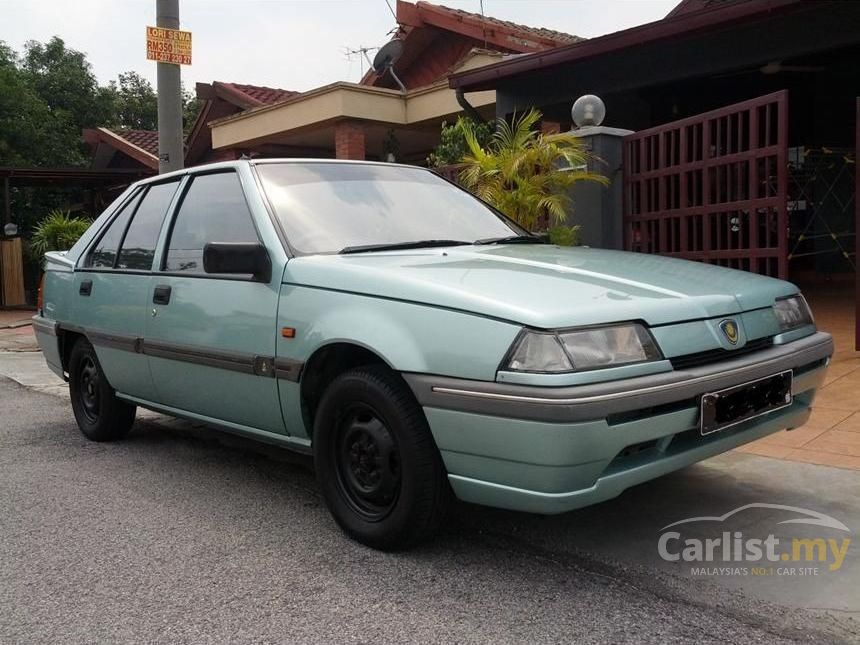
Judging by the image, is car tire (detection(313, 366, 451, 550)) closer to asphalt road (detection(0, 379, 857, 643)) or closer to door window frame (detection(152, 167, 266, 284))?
asphalt road (detection(0, 379, 857, 643))

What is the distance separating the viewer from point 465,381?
9.12 feet

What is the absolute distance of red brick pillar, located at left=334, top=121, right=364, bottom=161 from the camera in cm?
1357

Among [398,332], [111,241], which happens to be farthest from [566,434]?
[111,241]

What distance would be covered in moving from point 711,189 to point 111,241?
16.3 feet

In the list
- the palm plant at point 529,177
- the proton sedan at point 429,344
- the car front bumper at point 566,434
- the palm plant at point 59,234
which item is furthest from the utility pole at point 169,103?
the palm plant at point 59,234

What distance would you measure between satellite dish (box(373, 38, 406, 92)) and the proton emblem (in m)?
12.6

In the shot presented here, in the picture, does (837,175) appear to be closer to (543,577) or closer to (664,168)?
(664,168)

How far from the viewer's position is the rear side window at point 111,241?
5.00 metres

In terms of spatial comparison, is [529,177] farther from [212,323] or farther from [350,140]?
[350,140]

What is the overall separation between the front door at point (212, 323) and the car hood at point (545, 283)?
0.34 m

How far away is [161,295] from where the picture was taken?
426cm

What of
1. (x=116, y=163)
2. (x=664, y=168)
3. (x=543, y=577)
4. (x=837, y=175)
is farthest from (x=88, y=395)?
(x=116, y=163)

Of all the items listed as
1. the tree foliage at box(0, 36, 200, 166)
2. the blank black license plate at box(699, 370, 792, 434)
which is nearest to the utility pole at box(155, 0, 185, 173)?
the blank black license plate at box(699, 370, 792, 434)

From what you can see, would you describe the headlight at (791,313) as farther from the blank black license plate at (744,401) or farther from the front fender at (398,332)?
the front fender at (398,332)
